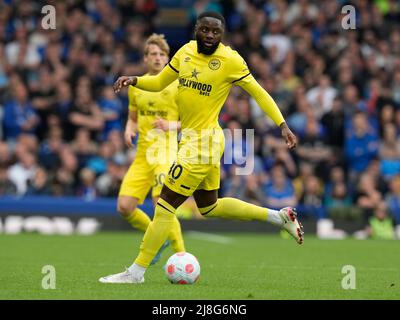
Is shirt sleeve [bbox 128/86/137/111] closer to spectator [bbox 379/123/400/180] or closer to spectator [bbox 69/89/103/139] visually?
spectator [bbox 69/89/103/139]

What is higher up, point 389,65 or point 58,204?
point 389,65

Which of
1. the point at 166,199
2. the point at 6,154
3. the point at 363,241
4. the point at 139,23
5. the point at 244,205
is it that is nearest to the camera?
the point at 166,199

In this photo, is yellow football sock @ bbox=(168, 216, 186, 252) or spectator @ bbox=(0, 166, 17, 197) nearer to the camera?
yellow football sock @ bbox=(168, 216, 186, 252)

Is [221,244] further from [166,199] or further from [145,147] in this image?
[166,199]

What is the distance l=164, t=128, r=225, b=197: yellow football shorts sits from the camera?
10070 millimetres

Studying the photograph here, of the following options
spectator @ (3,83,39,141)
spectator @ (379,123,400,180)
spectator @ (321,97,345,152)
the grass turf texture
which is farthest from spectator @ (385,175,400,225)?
spectator @ (3,83,39,141)

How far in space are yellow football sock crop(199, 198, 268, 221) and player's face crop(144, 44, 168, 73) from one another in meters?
2.58

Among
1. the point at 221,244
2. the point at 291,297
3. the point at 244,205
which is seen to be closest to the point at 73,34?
the point at 221,244

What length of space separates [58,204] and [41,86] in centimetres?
357

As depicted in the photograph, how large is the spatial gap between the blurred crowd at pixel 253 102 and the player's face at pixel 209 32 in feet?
32.5

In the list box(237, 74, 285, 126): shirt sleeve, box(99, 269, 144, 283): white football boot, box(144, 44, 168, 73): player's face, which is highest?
box(144, 44, 168, 73): player's face

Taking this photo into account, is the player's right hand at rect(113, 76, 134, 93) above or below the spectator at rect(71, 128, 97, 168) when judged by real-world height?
above

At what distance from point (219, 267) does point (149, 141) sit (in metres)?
1.87

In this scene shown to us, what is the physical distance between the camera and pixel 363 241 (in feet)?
60.3
